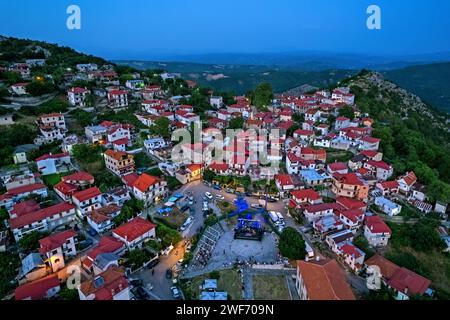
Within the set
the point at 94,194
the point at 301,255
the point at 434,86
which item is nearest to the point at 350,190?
the point at 301,255

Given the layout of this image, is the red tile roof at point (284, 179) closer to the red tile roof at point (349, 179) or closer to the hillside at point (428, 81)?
the red tile roof at point (349, 179)

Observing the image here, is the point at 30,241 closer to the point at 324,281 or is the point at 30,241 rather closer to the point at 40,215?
the point at 40,215

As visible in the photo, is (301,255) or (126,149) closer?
(301,255)

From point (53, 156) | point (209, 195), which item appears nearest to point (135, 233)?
point (209, 195)

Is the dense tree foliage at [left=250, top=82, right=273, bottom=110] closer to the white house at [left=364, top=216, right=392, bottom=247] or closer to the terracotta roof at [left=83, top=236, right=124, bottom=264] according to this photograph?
the white house at [left=364, top=216, right=392, bottom=247]

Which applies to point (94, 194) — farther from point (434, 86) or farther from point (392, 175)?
point (434, 86)
